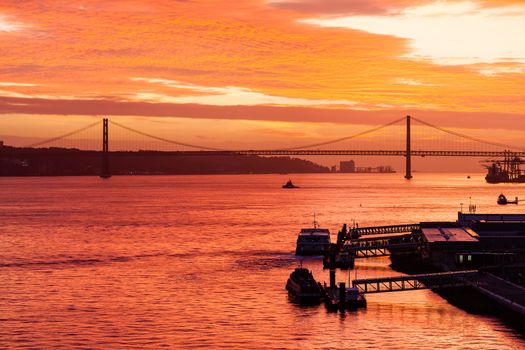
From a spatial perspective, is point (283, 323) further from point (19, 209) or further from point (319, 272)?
point (19, 209)

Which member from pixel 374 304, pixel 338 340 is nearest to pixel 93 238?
pixel 374 304

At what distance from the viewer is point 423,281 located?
56.7 metres

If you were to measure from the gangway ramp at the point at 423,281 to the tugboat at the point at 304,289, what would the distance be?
7.75 feet

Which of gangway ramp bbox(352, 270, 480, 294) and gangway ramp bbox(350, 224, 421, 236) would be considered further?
gangway ramp bbox(350, 224, 421, 236)

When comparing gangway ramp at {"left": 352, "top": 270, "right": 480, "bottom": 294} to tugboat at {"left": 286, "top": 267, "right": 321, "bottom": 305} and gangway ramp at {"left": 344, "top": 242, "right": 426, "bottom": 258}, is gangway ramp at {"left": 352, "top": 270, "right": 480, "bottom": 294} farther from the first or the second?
gangway ramp at {"left": 344, "top": 242, "right": 426, "bottom": 258}

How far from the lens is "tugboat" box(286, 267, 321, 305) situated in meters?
52.9

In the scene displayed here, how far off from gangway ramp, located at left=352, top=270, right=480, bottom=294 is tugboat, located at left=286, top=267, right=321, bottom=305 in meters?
2.36

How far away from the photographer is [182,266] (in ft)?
239

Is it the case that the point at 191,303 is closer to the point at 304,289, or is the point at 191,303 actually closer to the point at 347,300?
the point at 304,289

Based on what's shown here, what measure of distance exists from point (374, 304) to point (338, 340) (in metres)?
9.20

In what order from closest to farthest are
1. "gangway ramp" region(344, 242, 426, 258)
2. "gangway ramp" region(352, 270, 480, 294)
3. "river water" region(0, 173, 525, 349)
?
"river water" region(0, 173, 525, 349) → "gangway ramp" region(352, 270, 480, 294) → "gangway ramp" region(344, 242, 426, 258)

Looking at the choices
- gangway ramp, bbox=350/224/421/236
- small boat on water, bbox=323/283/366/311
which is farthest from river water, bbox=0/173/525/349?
gangway ramp, bbox=350/224/421/236

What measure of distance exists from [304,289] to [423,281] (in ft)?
27.6

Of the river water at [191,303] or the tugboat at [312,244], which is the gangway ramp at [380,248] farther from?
the tugboat at [312,244]
